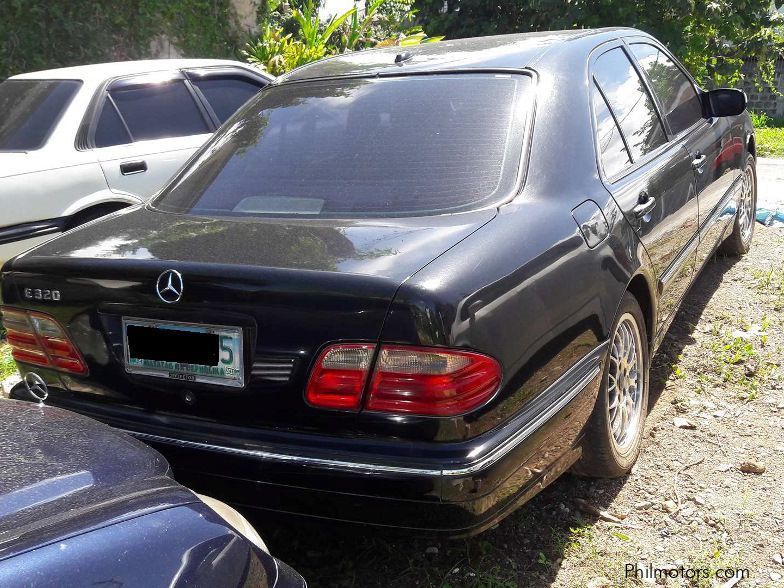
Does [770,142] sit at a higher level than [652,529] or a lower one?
lower

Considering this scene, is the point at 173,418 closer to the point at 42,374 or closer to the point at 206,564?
the point at 42,374

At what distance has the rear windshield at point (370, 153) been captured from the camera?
9.38 ft

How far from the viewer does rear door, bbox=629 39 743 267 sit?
14.1ft

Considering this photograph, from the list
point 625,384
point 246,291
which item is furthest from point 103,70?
point 625,384

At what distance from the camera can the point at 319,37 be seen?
13203 millimetres

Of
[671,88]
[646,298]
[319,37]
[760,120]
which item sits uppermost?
[671,88]

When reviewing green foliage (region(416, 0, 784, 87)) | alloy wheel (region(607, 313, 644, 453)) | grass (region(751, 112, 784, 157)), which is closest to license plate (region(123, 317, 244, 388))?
alloy wheel (region(607, 313, 644, 453))

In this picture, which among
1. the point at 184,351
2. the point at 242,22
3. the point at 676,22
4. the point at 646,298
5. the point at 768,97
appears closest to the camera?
the point at 184,351

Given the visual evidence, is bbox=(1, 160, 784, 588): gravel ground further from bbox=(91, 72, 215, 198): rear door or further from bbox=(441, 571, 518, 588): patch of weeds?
bbox=(91, 72, 215, 198): rear door

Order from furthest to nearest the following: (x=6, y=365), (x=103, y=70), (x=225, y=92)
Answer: (x=225, y=92) < (x=103, y=70) < (x=6, y=365)

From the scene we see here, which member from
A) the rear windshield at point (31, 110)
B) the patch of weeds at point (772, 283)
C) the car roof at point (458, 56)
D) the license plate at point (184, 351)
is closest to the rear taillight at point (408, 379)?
the license plate at point (184, 351)

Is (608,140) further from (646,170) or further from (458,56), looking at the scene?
(458,56)

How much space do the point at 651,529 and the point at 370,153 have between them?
1670 millimetres

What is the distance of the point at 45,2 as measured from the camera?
429 inches
